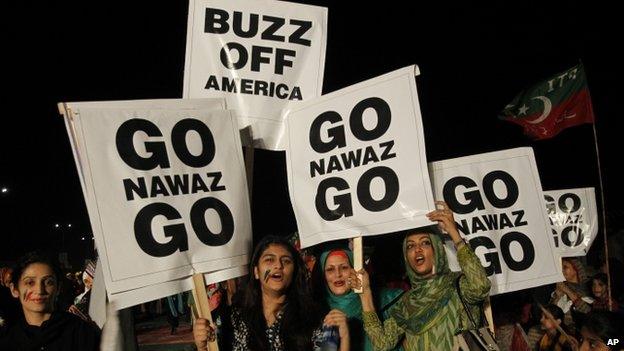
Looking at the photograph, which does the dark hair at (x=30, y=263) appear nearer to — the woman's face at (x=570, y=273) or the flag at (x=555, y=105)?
the woman's face at (x=570, y=273)

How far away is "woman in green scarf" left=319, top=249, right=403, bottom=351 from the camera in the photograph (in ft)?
13.9

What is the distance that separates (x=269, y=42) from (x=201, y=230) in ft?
5.58

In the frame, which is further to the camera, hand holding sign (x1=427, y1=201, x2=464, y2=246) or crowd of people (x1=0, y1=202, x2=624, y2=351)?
hand holding sign (x1=427, y1=201, x2=464, y2=246)

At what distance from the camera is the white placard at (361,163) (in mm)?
3879

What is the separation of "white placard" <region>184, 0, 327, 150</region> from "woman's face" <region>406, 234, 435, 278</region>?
47.9 inches

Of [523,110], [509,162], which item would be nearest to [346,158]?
[509,162]

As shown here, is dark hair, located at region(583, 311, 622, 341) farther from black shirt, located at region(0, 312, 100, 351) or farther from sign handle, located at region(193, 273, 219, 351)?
black shirt, located at region(0, 312, 100, 351)

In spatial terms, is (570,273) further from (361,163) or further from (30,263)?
(30,263)

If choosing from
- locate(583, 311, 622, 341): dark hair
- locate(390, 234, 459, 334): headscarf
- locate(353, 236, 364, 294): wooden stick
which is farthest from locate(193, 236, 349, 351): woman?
locate(583, 311, 622, 341): dark hair

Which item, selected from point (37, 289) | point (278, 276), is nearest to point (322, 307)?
point (278, 276)

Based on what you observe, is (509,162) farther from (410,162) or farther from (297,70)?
(297,70)

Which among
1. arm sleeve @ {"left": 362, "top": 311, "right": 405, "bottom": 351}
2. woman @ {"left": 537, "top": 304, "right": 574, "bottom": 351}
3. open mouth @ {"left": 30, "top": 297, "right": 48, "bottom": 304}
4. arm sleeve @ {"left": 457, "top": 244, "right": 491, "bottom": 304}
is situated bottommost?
woman @ {"left": 537, "top": 304, "right": 574, "bottom": 351}

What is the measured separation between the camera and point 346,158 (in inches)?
161

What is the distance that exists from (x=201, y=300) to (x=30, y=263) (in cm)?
102
